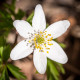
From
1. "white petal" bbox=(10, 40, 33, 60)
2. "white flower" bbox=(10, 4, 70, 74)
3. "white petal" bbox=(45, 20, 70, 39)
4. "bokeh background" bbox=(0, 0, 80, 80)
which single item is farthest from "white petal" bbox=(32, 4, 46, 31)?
"bokeh background" bbox=(0, 0, 80, 80)

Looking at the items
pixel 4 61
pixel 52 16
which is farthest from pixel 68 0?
pixel 4 61

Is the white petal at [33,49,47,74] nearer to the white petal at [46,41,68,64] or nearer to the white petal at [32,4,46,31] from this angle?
the white petal at [46,41,68,64]

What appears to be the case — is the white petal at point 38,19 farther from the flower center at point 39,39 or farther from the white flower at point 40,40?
the flower center at point 39,39

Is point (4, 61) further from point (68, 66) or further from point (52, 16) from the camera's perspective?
point (52, 16)

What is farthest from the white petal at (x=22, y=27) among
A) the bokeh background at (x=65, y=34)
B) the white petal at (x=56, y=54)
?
the bokeh background at (x=65, y=34)

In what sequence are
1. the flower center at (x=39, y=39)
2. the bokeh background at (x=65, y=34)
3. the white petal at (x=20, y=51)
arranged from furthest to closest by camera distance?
the bokeh background at (x=65, y=34), the flower center at (x=39, y=39), the white petal at (x=20, y=51)

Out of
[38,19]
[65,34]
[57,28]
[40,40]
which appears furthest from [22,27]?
[65,34]

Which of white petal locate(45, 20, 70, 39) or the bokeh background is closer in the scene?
white petal locate(45, 20, 70, 39)
